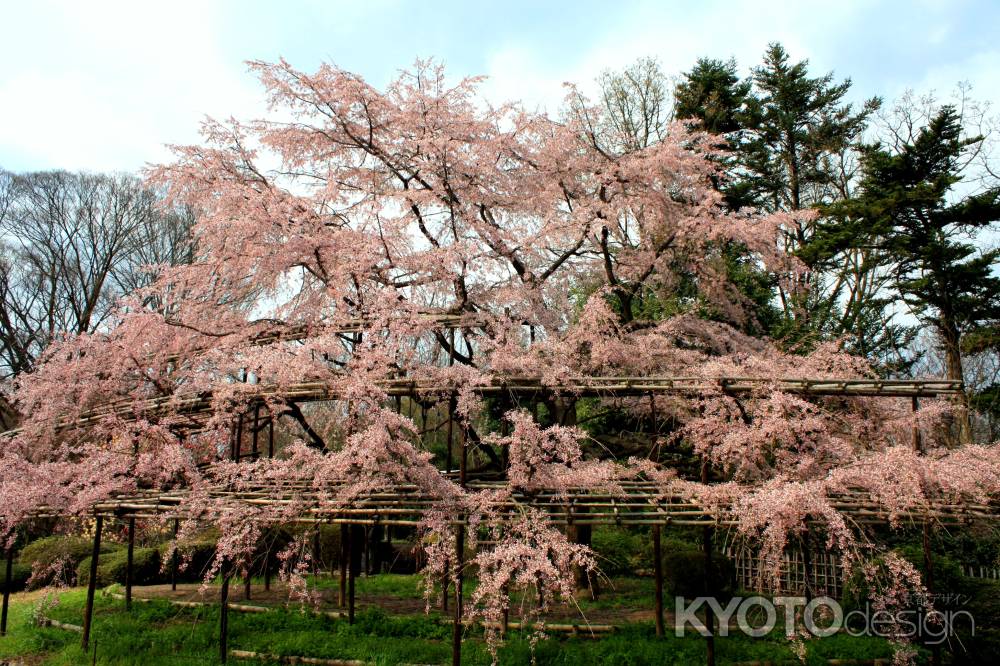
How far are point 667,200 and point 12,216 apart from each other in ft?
69.9

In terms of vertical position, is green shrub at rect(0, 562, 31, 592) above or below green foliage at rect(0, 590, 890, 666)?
below

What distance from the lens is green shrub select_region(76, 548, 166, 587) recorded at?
12.6 m

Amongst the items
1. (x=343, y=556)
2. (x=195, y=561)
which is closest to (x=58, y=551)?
(x=195, y=561)

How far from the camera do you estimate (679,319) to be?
11.2 metres

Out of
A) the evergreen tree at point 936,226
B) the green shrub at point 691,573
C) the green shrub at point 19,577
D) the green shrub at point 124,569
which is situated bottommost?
the green shrub at point 19,577

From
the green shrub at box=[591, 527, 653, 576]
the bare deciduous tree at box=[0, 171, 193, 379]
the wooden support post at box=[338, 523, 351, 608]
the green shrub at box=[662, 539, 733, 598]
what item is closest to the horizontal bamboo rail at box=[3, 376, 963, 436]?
the wooden support post at box=[338, 523, 351, 608]

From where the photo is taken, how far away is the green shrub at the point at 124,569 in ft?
41.4

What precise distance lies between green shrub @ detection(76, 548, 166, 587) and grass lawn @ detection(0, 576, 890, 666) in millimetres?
2826

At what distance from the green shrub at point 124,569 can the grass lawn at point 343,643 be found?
111 inches

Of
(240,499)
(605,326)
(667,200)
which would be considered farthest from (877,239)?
(240,499)

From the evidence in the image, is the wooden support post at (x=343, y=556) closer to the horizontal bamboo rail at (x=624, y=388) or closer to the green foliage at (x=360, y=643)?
the green foliage at (x=360, y=643)

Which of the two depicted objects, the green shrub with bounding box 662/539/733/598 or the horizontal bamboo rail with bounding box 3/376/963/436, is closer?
the horizontal bamboo rail with bounding box 3/376/963/436

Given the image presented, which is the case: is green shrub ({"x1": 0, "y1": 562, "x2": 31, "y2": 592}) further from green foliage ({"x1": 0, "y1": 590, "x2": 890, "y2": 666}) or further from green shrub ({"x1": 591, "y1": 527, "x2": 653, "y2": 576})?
green shrub ({"x1": 591, "y1": 527, "x2": 653, "y2": 576})

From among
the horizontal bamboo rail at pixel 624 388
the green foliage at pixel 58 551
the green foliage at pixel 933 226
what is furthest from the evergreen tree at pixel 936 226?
the green foliage at pixel 58 551
